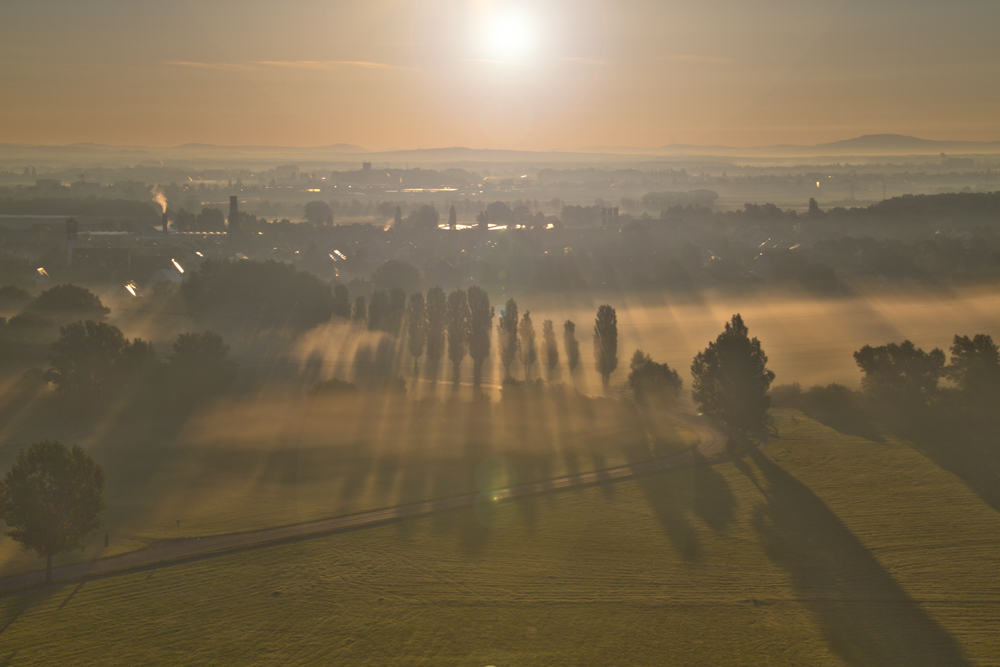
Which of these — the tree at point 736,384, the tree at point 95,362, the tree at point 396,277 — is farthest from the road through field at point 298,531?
the tree at point 396,277

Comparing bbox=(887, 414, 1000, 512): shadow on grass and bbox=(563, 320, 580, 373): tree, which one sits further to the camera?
bbox=(563, 320, 580, 373): tree

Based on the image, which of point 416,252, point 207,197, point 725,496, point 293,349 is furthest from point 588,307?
point 207,197

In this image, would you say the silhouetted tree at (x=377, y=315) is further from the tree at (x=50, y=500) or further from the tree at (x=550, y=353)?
the tree at (x=50, y=500)

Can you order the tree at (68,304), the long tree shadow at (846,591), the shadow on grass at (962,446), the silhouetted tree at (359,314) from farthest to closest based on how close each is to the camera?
the silhouetted tree at (359,314), the tree at (68,304), the shadow on grass at (962,446), the long tree shadow at (846,591)

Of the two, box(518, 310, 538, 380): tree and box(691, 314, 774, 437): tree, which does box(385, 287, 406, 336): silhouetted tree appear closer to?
box(518, 310, 538, 380): tree

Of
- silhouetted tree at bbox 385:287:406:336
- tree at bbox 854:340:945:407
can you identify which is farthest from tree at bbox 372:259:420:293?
tree at bbox 854:340:945:407

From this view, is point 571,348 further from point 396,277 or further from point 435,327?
point 396,277

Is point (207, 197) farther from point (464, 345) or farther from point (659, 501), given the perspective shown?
point (659, 501)

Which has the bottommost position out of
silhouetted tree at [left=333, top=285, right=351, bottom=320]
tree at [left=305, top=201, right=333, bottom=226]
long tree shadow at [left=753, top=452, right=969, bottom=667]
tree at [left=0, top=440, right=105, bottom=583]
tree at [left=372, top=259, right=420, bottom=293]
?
long tree shadow at [left=753, top=452, right=969, bottom=667]
